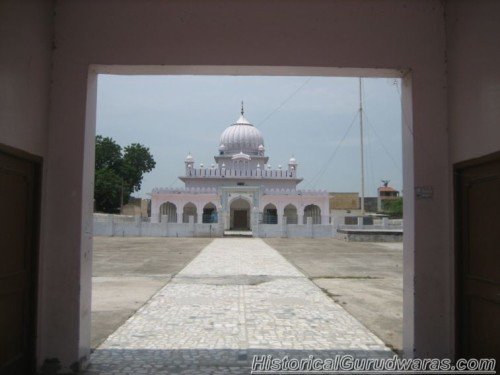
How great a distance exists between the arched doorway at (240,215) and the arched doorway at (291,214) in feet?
11.8

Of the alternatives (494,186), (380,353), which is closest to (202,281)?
(380,353)

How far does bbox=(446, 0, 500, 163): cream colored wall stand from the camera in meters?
3.77

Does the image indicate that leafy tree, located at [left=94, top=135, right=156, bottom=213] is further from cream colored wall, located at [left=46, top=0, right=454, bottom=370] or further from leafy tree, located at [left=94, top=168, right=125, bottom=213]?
cream colored wall, located at [left=46, top=0, right=454, bottom=370]

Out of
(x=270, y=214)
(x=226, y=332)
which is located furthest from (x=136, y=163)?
(x=226, y=332)

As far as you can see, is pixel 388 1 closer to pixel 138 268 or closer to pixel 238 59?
pixel 238 59

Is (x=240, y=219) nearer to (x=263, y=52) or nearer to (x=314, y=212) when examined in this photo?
(x=314, y=212)

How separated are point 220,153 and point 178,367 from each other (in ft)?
148

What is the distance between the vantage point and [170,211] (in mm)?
43719

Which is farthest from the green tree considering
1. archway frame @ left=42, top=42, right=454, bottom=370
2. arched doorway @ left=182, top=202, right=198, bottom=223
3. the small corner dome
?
archway frame @ left=42, top=42, right=454, bottom=370

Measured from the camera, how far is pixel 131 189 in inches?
2167

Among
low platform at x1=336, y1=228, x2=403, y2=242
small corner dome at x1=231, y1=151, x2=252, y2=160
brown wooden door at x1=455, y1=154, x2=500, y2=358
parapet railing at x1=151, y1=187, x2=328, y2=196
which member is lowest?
low platform at x1=336, y1=228, x2=403, y2=242

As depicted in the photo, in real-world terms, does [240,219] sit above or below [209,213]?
below

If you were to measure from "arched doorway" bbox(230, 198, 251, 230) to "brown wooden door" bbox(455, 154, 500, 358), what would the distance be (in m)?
40.2

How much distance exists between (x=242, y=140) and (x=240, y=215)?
8402 millimetres
